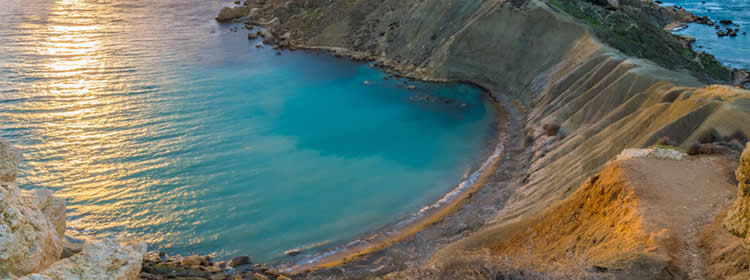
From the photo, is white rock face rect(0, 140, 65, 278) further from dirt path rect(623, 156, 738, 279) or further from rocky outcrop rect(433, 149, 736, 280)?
dirt path rect(623, 156, 738, 279)

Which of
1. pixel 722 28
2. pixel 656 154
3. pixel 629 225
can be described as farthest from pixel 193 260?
pixel 722 28

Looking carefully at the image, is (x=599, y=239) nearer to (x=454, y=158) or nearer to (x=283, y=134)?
(x=454, y=158)

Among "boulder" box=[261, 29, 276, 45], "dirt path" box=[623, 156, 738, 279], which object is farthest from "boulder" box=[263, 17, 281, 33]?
"dirt path" box=[623, 156, 738, 279]

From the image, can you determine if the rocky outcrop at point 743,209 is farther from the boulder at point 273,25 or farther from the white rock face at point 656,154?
the boulder at point 273,25

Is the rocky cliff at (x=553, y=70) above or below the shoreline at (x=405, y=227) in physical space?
above

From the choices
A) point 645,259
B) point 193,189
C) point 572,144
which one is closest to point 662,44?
point 572,144

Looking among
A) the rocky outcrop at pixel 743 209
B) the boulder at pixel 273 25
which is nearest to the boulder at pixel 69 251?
the rocky outcrop at pixel 743 209

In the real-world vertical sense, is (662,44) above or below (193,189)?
above
